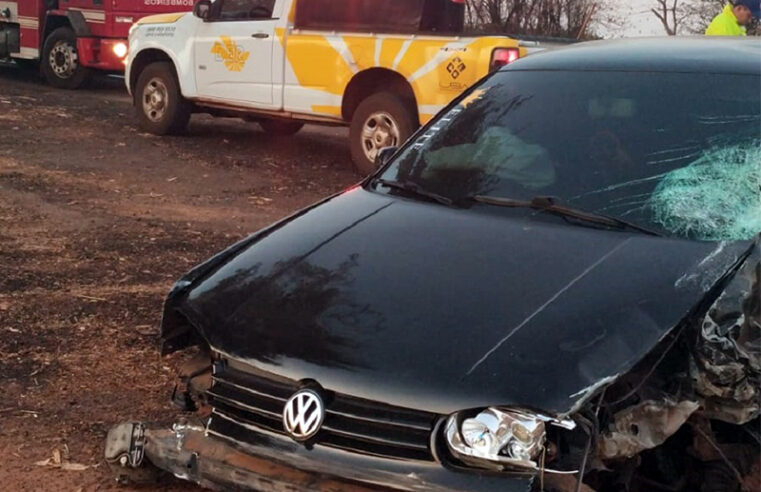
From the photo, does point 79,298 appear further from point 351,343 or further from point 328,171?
point 328,171

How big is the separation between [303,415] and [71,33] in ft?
48.7

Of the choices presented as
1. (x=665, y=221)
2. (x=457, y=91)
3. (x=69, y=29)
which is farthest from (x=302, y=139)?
(x=665, y=221)

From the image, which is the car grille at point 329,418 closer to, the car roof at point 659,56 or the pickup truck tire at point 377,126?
the car roof at point 659,56

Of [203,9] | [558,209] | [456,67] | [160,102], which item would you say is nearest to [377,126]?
[456,67]

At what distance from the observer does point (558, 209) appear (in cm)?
366

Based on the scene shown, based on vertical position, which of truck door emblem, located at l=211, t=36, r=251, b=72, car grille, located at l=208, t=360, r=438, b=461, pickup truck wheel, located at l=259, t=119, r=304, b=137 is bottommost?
pickup truck wheel, located at l=259, t=119, r=304, b=137

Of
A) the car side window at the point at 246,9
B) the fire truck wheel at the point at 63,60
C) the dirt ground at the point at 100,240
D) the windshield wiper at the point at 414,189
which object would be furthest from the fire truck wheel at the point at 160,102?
the windshield wiper at the point at 414,189

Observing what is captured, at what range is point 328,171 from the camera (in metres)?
10.4

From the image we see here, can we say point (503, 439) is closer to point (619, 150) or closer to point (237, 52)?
point (619, 150)

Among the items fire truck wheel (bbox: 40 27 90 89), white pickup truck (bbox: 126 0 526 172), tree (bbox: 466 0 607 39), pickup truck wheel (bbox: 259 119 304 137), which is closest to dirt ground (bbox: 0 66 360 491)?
pickup truck wheel (bbox: 259 119 304 137)

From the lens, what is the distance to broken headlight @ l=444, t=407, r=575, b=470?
2.68 meters

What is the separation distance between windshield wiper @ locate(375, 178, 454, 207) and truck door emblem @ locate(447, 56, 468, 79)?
16.1 feet

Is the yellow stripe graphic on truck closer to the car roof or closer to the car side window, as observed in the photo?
the car side window

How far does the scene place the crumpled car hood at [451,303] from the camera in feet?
9.13
